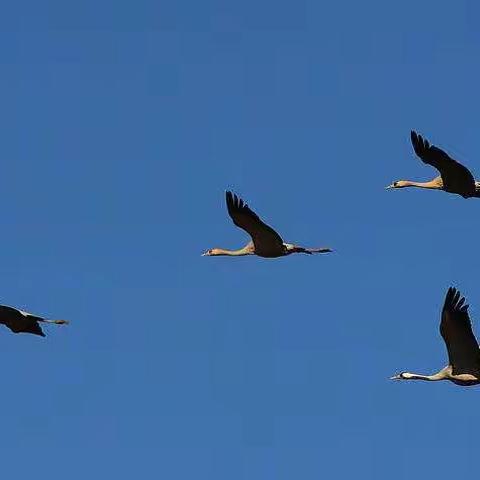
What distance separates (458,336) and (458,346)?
1.57ft

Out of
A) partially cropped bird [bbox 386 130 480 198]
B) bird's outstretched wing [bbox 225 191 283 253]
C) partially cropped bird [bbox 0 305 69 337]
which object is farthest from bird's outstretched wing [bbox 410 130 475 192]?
partially cropped bird [bbox 0 305 69 337]

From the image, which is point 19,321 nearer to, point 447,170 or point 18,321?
point 18,321

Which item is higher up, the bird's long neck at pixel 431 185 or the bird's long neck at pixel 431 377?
the bird's long neck at pixel 431 185

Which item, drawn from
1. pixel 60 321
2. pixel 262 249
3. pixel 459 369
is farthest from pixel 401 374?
pixel 60 321

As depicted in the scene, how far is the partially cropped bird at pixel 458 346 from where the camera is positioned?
139 ft

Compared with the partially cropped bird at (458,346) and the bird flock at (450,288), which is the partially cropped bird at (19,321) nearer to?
the bird flock at (450,288)

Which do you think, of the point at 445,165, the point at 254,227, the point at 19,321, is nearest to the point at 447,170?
the point at 445,165

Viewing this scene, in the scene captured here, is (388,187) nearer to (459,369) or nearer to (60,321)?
(459,369)

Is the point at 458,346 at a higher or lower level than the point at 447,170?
lower

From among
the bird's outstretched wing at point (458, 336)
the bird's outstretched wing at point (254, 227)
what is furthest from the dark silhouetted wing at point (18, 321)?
the bird's outstretched wing at point (458, 336)

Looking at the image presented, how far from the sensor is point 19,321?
46094 mm

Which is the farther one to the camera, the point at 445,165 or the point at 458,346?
the point at 445,165

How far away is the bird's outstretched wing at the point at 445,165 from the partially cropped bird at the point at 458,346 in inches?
211

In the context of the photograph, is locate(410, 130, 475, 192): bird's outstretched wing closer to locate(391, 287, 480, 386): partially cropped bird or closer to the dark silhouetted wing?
locate(391, 287, 480, 386): partially cropped bird
